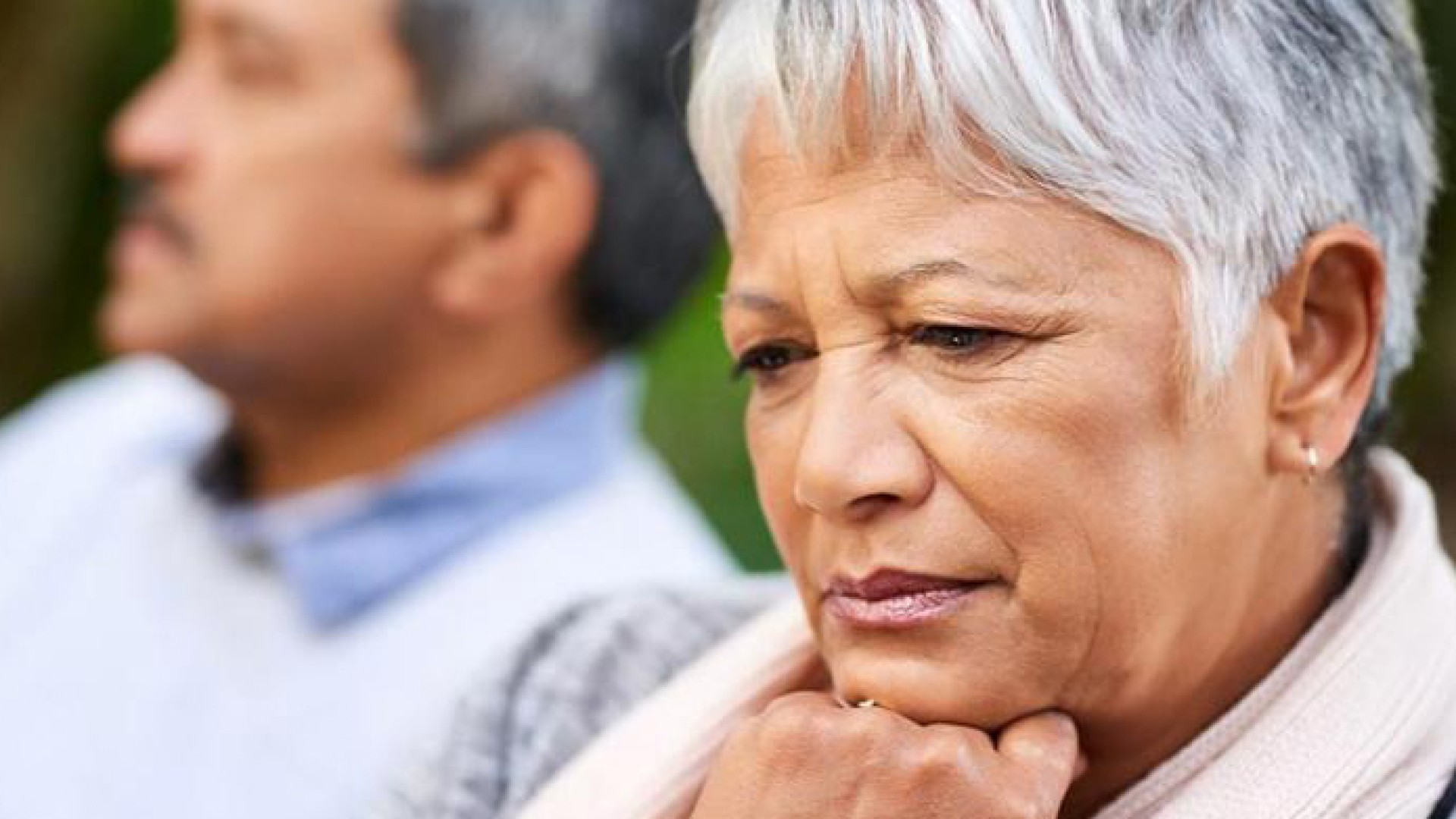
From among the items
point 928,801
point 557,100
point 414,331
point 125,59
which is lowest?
point 125,59

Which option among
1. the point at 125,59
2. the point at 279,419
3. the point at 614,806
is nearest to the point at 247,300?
the point at 279,419

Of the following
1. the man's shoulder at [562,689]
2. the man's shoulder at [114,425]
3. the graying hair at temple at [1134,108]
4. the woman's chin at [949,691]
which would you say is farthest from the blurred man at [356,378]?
the graying hair at temple at [1134,108]

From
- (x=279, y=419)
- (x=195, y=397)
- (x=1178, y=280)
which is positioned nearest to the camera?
(x=1178, y=280)

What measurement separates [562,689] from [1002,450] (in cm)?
75

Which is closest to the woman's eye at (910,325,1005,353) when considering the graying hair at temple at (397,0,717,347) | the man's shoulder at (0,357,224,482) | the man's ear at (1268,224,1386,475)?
the man's ear at (1268,224,1386,475)

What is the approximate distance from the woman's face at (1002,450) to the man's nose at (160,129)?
165 centimetres

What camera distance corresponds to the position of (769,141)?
201 centimetres

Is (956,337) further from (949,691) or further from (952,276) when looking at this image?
(949,691)

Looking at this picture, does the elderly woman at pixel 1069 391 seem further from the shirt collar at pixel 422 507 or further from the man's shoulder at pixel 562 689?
the shirt collar at pixel 422 507

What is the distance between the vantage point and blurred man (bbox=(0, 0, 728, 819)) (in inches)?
131

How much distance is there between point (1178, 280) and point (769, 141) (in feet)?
1.19

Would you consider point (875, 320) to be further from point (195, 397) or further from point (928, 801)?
point (195, 397)

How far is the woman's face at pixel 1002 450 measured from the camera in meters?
1.90

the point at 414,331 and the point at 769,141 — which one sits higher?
the point at 769,141
